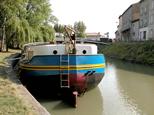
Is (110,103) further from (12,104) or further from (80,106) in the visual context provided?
(12,104)

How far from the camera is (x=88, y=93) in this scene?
8.48 metres

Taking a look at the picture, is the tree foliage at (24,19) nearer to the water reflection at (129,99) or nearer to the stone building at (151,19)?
the water reflection at (129,99)

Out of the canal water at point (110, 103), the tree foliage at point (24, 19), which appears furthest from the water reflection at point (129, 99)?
the tree foliage at point (24, 19)

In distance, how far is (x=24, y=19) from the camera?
19625 millimetres

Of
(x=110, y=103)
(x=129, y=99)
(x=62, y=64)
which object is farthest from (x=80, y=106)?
(x=129, y=99)

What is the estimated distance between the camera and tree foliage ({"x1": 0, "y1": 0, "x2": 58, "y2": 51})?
16750 mm

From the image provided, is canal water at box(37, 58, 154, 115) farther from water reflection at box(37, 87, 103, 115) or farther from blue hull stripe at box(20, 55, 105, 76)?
blue hull stripe at box(20, 55, 105, 76)

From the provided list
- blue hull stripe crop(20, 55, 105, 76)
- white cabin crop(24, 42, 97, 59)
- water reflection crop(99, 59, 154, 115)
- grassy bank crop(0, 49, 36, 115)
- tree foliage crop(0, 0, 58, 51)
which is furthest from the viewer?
tree foliage crop(0, 0, 58, 51)

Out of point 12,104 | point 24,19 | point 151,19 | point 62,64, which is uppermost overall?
point 151,19

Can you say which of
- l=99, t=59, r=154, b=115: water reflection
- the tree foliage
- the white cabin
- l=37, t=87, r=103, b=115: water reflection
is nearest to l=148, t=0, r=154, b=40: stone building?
the tree foliage

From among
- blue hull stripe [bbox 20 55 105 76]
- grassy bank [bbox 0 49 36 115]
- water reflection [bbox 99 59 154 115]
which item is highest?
blue hull stripe [bbox 20 55 105 76]

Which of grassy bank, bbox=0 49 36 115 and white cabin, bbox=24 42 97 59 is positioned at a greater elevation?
white cabin, bbox=24 42 97 59

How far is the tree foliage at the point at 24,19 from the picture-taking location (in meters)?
16.8

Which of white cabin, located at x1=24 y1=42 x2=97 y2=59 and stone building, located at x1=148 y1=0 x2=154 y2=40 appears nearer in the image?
white cabin, located at x1=24 y1=42 x2=97 y2=59
